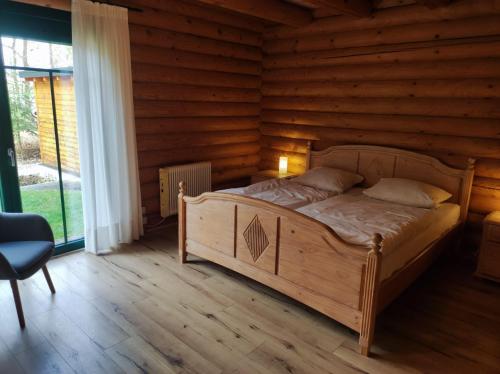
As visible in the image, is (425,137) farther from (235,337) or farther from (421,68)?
(235,337)

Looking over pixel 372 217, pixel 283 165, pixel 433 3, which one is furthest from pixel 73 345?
pixel 433 3

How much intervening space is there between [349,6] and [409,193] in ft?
6.18

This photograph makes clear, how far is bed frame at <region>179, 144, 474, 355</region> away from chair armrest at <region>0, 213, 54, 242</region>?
1134 mm

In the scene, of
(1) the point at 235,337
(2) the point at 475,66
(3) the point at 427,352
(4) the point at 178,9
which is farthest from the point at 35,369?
(2) the point at 475,66

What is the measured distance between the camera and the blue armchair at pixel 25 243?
97.3 inches

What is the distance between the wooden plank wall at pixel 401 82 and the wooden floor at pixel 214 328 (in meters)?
1.37

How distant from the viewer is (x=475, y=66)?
3.41m

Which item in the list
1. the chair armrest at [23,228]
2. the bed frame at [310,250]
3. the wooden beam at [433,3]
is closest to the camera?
the bed frame at [310,250]

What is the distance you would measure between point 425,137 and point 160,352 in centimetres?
324

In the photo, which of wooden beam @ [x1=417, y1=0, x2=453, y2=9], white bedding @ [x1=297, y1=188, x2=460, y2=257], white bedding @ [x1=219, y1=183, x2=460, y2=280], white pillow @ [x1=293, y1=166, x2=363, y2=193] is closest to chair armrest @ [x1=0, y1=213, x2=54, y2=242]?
white bedding @ [x1=219, y1=183, x2=460, y2=280]

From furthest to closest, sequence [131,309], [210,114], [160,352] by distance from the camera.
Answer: [210,114], [131,309], [160,352]

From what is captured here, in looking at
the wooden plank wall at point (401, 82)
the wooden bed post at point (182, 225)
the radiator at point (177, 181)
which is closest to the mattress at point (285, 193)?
the wooden bed post at point (182, 225)

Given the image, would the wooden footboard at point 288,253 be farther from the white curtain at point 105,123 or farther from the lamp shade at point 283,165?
the lamp shade at point 283,165

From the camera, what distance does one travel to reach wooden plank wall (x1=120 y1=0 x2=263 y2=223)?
388 cm
